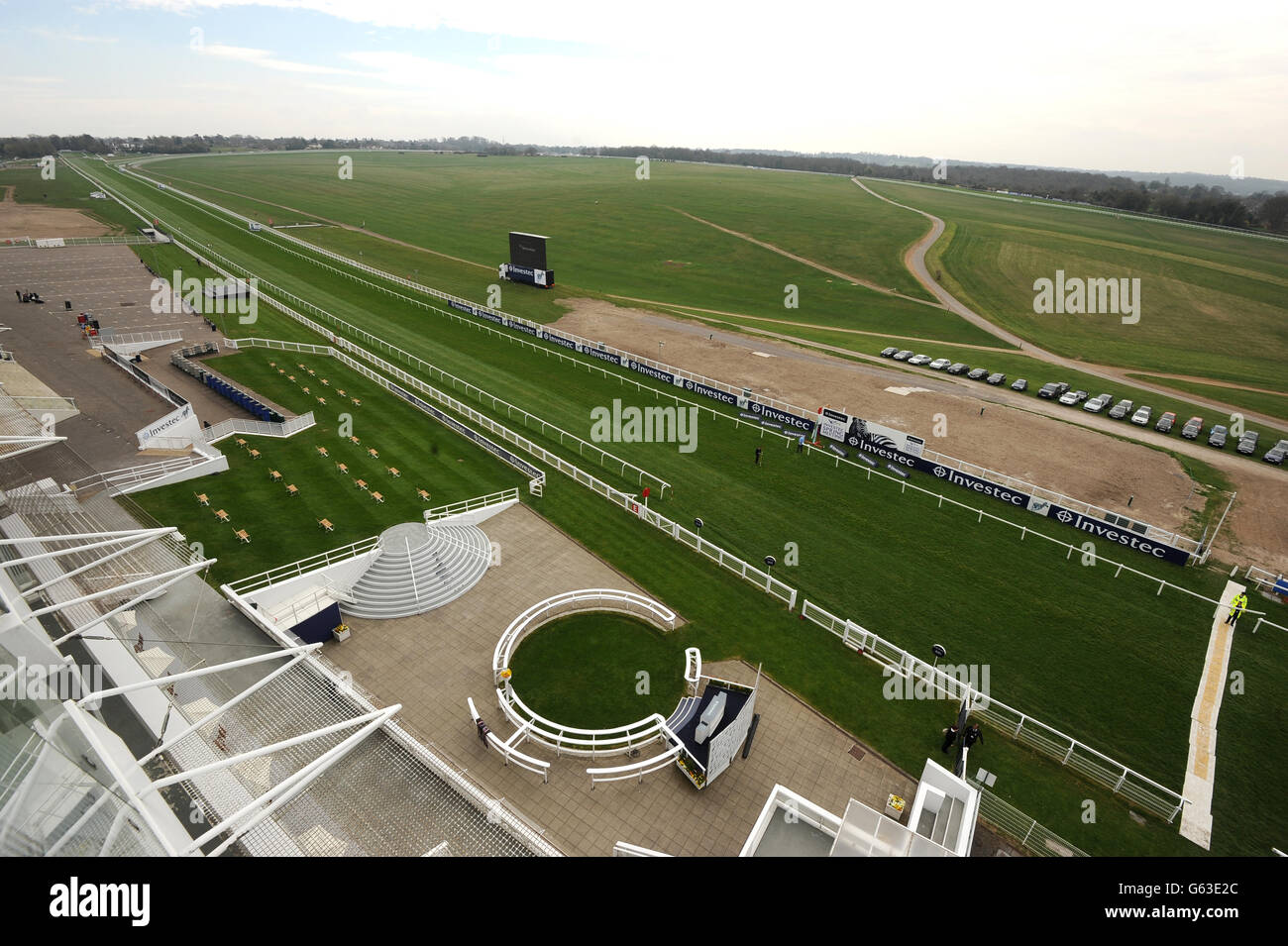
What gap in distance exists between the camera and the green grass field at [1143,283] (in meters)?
69.4

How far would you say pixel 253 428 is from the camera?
38.5m

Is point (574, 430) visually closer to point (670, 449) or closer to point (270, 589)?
point (670, 449)

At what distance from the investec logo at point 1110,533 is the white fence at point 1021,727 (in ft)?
51.8

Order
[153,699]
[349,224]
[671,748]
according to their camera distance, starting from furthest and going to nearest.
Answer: [349,224]
[671,748]
[153,699]

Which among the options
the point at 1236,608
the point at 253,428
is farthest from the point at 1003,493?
the point at 253,428

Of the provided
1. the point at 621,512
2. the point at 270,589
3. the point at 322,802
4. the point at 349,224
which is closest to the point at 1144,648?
the point at 621,512

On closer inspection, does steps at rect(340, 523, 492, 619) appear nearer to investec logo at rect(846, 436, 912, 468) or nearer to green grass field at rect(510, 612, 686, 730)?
green grass field at rect(510, 612, 686, 730)

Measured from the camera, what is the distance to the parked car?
146ft

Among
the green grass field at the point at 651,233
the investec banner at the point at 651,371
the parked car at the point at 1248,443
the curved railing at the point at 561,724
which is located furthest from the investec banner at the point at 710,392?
the parked car at the point at 1248,443

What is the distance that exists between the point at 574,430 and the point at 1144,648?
3225 cm

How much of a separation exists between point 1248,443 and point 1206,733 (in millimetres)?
34697

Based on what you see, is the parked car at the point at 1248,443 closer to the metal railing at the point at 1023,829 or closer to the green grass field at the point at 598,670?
the metal railing at the point at 1023,829

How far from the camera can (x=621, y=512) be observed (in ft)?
109
